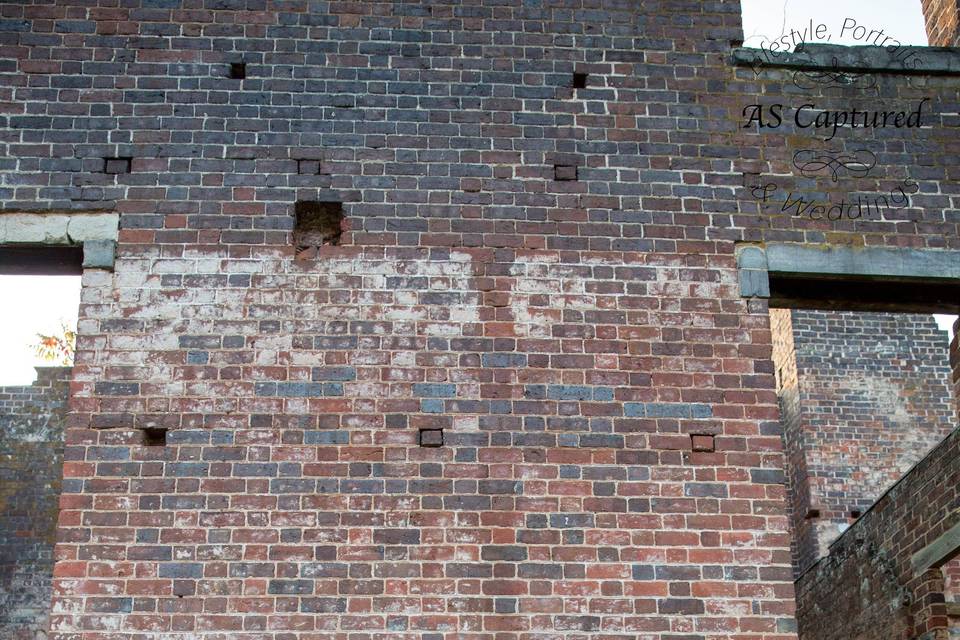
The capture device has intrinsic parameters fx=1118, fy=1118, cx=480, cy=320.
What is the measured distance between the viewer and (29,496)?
16.4 meters

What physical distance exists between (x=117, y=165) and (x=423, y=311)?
2141 mm

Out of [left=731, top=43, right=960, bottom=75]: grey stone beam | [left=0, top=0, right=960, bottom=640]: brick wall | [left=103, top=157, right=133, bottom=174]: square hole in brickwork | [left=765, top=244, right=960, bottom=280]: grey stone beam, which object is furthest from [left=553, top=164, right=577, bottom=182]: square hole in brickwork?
[left=103, top=157, right=133, bottom=174]: square hole in brickwork

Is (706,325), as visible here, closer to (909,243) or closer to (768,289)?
(768,289)

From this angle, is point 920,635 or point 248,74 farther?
point 920,635

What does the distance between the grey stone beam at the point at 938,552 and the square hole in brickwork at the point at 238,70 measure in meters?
7.52

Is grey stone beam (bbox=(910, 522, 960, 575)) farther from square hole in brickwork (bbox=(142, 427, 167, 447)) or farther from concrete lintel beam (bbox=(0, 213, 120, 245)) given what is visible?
concrete lintel beam (bbox=(0, 213, 120, 245))

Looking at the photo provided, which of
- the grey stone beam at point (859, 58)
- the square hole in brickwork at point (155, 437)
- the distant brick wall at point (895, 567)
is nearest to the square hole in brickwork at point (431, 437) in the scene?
the square hole in brickwork at point (155, 437)

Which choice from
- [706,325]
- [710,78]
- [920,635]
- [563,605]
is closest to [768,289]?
[706,325]

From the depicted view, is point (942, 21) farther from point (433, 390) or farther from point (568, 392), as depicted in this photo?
point (433, 390)

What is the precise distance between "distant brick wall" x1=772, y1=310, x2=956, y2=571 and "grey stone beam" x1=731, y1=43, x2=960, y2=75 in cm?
1128

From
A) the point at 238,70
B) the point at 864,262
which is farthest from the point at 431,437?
the point at 864,262

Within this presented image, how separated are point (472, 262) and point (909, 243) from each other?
2851mm

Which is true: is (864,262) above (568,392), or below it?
above

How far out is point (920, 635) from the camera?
1117cm
